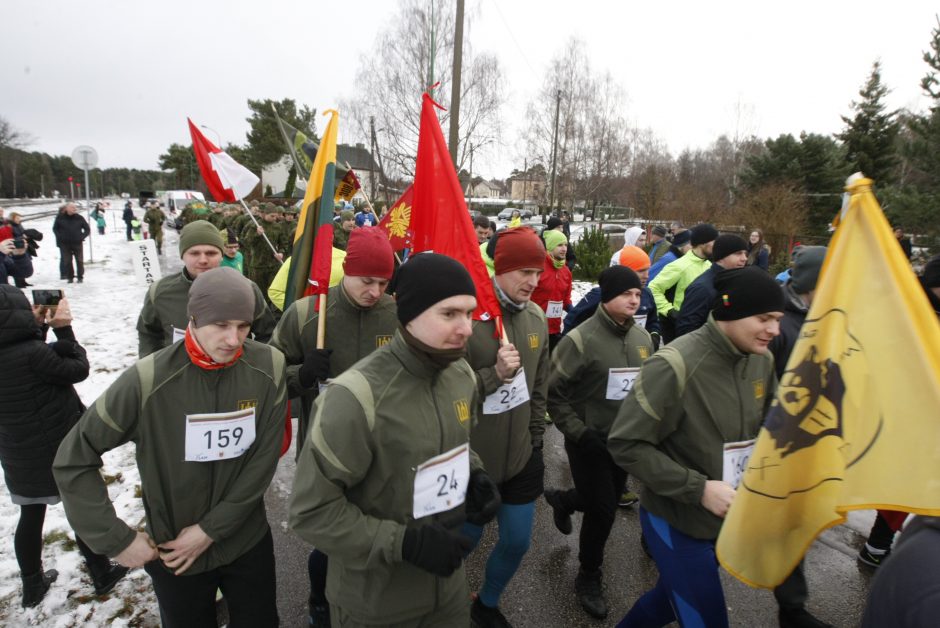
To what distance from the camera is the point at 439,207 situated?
339 cm

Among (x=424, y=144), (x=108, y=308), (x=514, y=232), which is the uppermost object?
(x=424, y=144)

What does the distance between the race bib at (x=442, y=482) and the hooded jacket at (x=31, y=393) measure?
2.40 metres

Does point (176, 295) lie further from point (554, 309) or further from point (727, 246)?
point (727, 246)

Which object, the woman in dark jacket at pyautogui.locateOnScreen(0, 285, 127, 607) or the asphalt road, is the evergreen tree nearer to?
the asphalt road

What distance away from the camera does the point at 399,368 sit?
196 cm

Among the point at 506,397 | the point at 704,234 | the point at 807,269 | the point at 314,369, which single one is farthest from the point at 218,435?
the point at 704,234

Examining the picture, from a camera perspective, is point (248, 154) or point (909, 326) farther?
point (248, 154)

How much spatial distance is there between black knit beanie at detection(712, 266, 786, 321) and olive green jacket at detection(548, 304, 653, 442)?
1.10m

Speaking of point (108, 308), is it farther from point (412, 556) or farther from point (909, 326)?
point (909, 326)

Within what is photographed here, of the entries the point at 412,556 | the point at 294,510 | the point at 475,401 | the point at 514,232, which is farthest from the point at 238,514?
the point at 514,232

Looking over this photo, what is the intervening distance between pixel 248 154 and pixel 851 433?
46.3 metres

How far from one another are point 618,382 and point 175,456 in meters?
2.52

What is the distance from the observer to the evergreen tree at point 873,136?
24.9 m

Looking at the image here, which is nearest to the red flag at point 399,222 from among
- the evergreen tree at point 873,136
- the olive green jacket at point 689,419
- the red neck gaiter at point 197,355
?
the red neck gaiter at point 197,355
